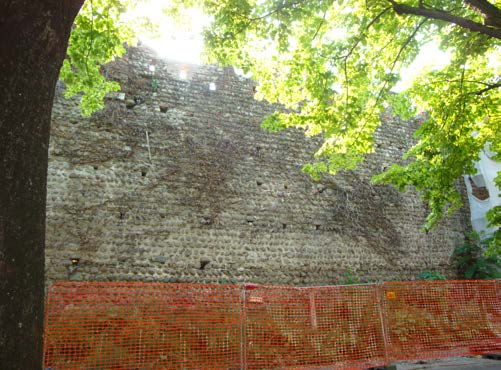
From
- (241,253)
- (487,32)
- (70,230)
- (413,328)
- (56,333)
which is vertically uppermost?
(487,32)

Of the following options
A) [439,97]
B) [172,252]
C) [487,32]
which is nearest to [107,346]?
[172,252]

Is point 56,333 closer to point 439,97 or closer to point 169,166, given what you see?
point 169,166

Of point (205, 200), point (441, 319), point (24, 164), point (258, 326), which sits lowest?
point (441, 319)

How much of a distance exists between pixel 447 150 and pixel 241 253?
492cm

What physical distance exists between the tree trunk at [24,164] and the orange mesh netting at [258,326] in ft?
8.80

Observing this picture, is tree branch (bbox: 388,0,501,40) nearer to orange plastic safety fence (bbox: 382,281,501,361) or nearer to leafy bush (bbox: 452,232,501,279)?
orange plastic safety fence (bbox: 382,281,501,361)

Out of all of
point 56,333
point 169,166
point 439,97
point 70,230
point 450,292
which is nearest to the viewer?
point 56,333

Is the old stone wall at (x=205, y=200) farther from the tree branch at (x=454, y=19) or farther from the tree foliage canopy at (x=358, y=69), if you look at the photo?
the tree branch at (x=454, y=19)

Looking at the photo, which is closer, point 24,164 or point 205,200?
point 24,164

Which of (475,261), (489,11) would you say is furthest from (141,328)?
(475,261)

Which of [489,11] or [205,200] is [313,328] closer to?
[205,200]

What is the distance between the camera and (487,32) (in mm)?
4613

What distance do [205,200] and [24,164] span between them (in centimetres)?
684

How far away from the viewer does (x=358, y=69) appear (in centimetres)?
641
